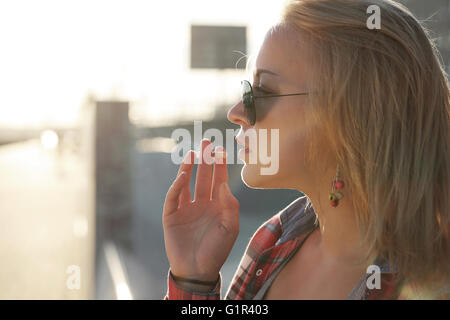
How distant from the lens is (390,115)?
1695mm

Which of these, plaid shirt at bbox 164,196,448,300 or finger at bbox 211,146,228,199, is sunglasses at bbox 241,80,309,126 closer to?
finger at bbox 211,146,228,199

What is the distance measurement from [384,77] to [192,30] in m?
37.2

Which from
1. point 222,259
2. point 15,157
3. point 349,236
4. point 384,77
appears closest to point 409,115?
point 384,77

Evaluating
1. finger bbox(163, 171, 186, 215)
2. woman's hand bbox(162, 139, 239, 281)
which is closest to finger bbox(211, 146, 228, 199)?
woman's hand bbox(162, 139, 239, 281)

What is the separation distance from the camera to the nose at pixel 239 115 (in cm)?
190

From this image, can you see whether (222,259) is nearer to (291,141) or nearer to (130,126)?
(291,141)

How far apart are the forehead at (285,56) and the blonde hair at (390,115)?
2.9 inches

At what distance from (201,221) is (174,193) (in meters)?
0.16

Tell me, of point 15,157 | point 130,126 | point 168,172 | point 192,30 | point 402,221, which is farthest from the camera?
point 192,30

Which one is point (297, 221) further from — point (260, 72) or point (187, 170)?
point (260, 72)

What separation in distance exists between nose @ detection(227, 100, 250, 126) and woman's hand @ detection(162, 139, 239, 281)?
13 cm

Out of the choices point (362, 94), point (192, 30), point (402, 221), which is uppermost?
point (192, 30)

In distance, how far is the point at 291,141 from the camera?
6.06ft
